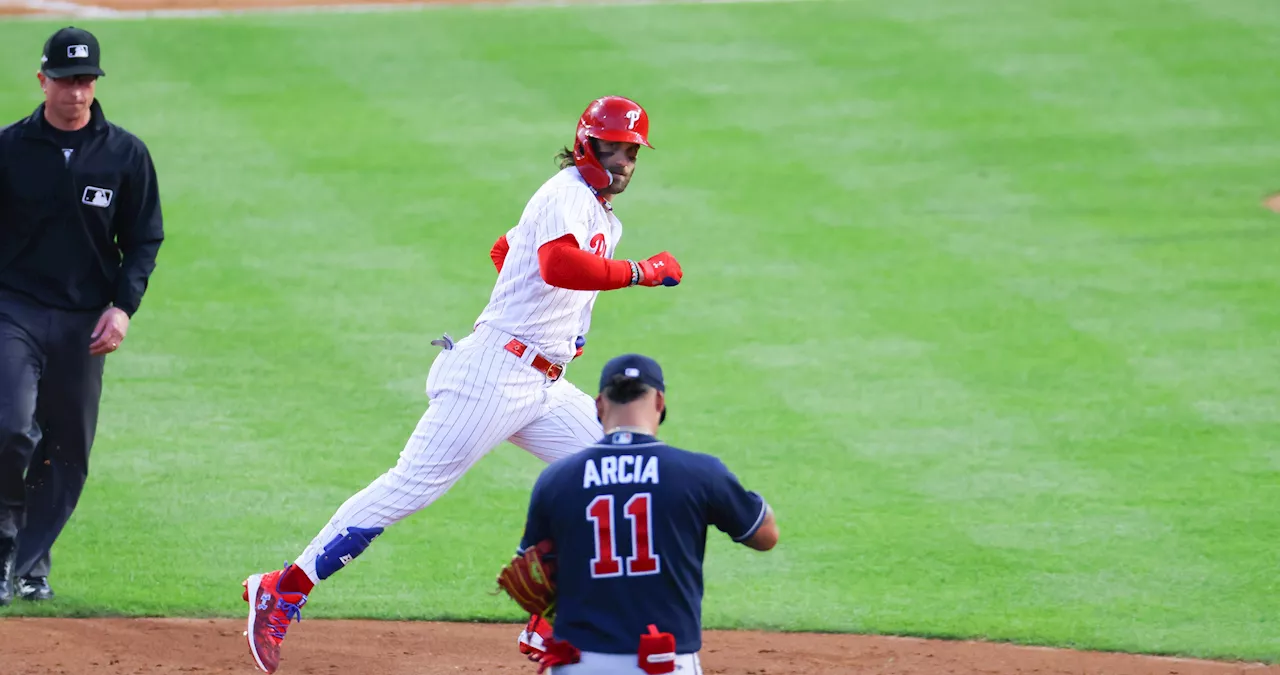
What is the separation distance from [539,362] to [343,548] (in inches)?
33.6

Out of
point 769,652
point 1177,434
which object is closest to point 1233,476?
point 1177,434

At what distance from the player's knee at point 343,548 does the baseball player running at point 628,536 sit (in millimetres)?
1393

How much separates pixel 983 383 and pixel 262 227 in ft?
16.4

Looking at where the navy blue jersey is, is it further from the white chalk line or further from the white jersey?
the white chalk line

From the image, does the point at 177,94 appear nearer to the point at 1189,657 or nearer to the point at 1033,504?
the point at 1033,504

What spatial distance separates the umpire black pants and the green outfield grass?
1.11 ft

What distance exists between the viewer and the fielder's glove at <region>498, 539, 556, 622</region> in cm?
389

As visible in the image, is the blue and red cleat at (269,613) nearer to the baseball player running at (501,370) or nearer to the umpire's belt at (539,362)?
the baseball player running at (501,370)

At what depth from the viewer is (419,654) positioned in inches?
223

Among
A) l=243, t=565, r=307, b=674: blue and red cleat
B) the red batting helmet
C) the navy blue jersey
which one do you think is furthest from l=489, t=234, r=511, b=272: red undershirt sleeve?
the navy blue jersey

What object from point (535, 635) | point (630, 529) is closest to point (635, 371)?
point (630, 529)

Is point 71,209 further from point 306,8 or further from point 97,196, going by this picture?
point 306,8

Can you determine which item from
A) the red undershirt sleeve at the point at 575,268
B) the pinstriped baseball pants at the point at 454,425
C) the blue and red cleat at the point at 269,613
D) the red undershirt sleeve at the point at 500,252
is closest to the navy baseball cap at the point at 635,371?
the red undershirt sleeve at the point at 575,268

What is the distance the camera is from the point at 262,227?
36.0 feet
